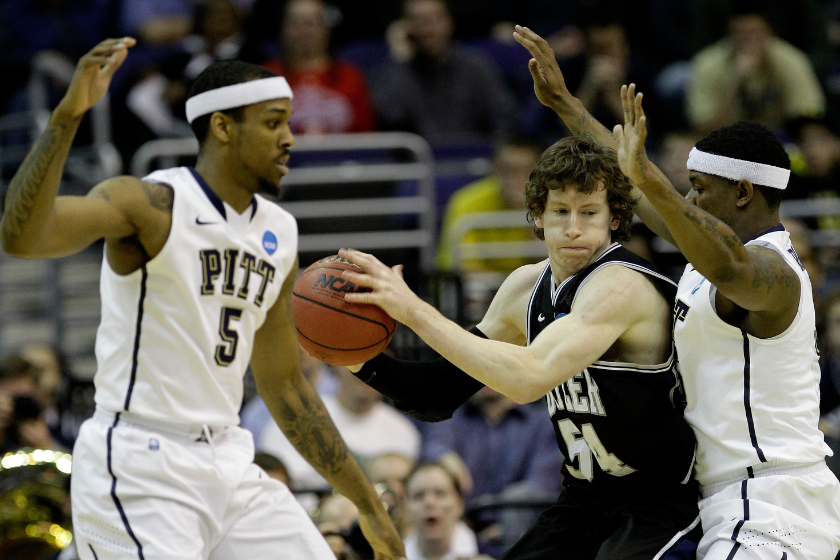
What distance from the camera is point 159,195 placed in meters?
4.06

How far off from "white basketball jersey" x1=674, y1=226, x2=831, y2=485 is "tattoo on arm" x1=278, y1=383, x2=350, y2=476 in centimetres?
148

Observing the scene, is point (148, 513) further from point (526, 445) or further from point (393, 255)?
point (393, 255)

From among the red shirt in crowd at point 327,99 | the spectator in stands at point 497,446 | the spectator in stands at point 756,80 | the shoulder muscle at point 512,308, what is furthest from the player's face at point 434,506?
the spectator in stands at point 756,80

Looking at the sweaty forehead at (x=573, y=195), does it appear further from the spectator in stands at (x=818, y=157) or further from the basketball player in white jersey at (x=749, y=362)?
the spectator in stands at (x=818, y=157)

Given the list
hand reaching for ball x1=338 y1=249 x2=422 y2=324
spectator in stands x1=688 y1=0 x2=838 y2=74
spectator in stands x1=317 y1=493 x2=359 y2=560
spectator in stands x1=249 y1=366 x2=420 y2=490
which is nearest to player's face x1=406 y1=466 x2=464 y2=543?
spectator in stands x1=317 y1=493 x2=359 y2=560

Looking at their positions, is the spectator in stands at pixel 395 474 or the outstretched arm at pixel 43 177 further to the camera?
the spectator in stands at pixel 395 474

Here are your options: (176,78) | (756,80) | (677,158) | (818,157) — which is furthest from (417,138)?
(818,157)

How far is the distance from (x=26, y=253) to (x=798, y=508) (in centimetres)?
278

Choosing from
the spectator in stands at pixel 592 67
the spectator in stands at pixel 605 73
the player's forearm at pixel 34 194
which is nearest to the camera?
the player's forearm at pixel 34 194

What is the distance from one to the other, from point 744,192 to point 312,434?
6.48 ft

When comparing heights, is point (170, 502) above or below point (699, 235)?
below

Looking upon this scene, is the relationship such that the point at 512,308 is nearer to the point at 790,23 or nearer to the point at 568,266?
the point at 568,266

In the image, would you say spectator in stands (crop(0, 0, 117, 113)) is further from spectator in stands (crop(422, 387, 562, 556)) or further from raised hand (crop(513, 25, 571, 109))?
raised hand (crop(513, 25, 571, 109))

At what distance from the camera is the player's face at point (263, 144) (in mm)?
4328
